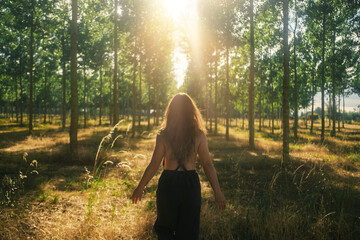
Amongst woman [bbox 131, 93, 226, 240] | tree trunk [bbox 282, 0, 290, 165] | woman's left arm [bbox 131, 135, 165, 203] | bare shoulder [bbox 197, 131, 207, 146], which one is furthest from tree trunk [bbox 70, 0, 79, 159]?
tree trunk [bbox 282, 0, 290, 165]

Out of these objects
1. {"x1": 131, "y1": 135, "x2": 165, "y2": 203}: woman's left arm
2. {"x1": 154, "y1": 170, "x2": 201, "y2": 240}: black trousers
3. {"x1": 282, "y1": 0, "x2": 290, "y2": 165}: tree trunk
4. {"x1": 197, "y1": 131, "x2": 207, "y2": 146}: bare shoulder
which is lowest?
{"x1": 154, "y1": 170, "x2": 201, "y2": 240}: black trousers

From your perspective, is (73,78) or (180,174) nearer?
(180,174)

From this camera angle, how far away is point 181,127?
267cm

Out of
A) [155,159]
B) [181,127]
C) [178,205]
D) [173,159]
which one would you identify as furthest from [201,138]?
[178,205]

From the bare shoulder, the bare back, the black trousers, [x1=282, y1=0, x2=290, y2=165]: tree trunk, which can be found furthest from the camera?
[x1=282, y1=0, x2=290, y2=165]: tree trunk

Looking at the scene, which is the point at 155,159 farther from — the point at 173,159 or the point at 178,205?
the point at 178,205

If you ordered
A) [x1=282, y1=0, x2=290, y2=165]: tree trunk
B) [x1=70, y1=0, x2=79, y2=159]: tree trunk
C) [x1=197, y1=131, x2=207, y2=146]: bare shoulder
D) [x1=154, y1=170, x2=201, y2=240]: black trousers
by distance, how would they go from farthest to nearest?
[x1=70, y1=0, x2=79, y2=159]: tree trunk → [x1=282, y1=0, x2=290, y2=165]: tree trunk → [x1=197, y1=131, x2=207, y2=146]: bare shoulder → [x1=154, y1=170, x2=201, y2=240]: black trousers

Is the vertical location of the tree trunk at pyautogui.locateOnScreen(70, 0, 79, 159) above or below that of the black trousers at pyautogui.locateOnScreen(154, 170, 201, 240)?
above

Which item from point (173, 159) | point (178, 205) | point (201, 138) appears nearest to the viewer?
point (178, 205)

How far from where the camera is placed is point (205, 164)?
2748 millimetres

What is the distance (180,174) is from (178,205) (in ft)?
1.17

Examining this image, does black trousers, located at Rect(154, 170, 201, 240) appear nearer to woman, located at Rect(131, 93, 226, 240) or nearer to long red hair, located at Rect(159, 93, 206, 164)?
woman, located at Rect(131, 93, 226, 240)

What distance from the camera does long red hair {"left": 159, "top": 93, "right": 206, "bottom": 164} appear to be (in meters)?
2.58

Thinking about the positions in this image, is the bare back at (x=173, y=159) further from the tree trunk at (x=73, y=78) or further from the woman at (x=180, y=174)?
the tree trunk at (x=73, y=78)
